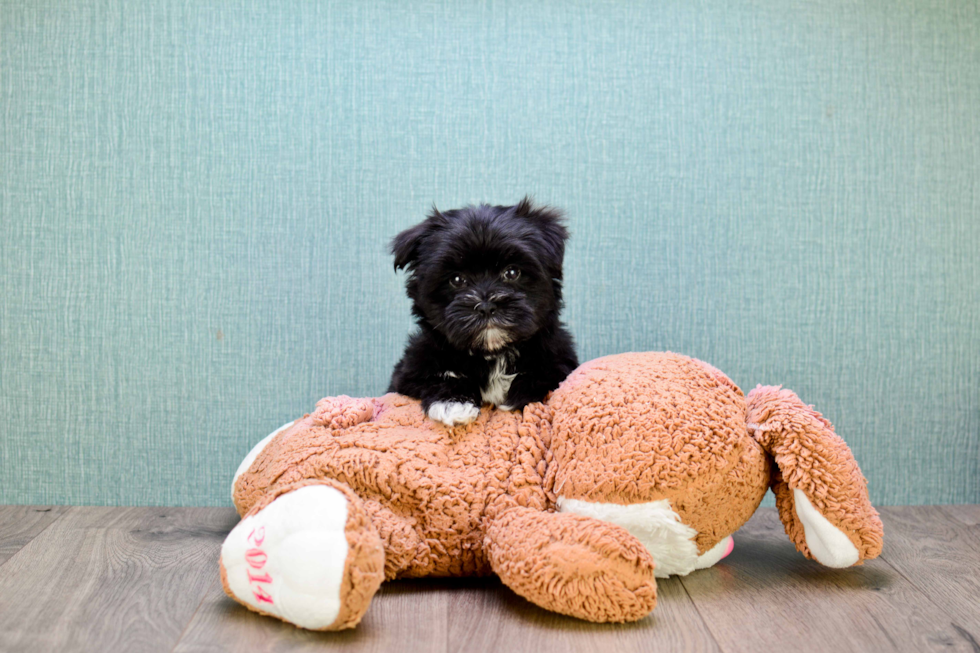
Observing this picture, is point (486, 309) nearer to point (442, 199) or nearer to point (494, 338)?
point (494, 338)

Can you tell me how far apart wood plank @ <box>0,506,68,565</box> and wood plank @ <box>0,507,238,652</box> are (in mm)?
28

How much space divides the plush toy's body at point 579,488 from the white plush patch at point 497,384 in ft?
0.24

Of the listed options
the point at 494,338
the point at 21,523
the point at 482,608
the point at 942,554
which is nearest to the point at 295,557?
the point at 482,608

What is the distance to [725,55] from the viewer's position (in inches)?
96.4

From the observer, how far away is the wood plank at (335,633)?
135 centimetres

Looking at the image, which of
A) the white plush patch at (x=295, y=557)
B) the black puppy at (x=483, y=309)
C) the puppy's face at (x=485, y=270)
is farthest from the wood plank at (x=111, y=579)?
the puppy's face at (x=485, y=270)

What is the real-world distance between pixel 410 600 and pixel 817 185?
6.08 ft

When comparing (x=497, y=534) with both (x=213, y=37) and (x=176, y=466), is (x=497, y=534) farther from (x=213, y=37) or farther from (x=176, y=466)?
(x=213, y=37)

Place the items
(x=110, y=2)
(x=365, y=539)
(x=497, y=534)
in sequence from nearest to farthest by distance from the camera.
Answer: (x=365, y=539)
(x=497, y=534)
(x=110, y=2)

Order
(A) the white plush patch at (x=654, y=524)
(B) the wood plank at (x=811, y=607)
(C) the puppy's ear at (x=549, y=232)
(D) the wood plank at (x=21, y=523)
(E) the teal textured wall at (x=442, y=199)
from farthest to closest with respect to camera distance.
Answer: (E) the teal textured wall at (x=442, y=199)
(D) the wood plank at (x=21, y=523)
(C) the puppy's ear at (x=549, y=232)
(A) the white plush patch at (x=654, y=524)
(B) the wood plank at (x=811, y=607)

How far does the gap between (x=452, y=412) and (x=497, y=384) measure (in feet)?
0.60

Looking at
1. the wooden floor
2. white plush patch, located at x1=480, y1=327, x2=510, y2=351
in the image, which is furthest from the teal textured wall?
white plush patch, located at x1=480, y1=327, x2=510, y2=351

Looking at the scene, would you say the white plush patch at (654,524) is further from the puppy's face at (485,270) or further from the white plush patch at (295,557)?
the white plush patch at (295,557)

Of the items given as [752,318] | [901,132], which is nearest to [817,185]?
[901,132]
